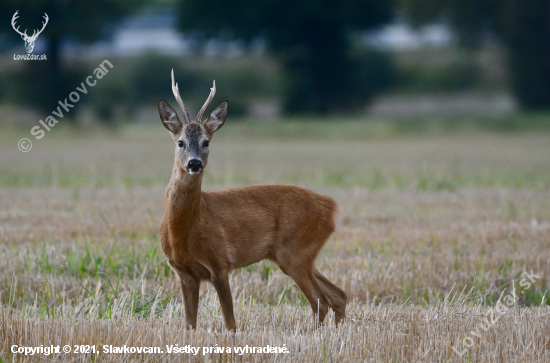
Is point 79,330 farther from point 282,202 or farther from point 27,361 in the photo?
point 282,202

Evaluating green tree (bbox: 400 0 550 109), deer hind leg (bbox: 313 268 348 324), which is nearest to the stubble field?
deer hind leg (bbox: 313 268 348 324)

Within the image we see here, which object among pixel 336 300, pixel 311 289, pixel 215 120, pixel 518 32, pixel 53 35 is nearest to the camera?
pixel 215 120

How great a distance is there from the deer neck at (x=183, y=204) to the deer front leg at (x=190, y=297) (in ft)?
1.10

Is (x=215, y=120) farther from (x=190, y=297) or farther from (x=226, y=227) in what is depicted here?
(x=190, y=297)

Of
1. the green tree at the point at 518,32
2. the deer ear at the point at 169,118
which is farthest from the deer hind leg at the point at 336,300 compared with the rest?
the green tree at the point at 518,32

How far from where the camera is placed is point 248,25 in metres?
39.4

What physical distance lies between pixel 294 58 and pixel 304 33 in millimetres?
1578

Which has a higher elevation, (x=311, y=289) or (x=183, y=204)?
(x=183, y=204)

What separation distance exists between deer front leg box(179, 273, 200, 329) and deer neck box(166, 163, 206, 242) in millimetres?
335

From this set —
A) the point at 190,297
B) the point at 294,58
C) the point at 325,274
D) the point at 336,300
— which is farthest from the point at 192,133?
the point at 294,58

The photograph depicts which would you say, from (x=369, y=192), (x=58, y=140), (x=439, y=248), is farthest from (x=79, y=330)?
(x=58, y=140)

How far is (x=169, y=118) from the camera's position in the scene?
456 centimetres

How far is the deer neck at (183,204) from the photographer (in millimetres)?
4410

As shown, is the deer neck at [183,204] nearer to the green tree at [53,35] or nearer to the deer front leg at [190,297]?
the deer front leg at [190,297]
